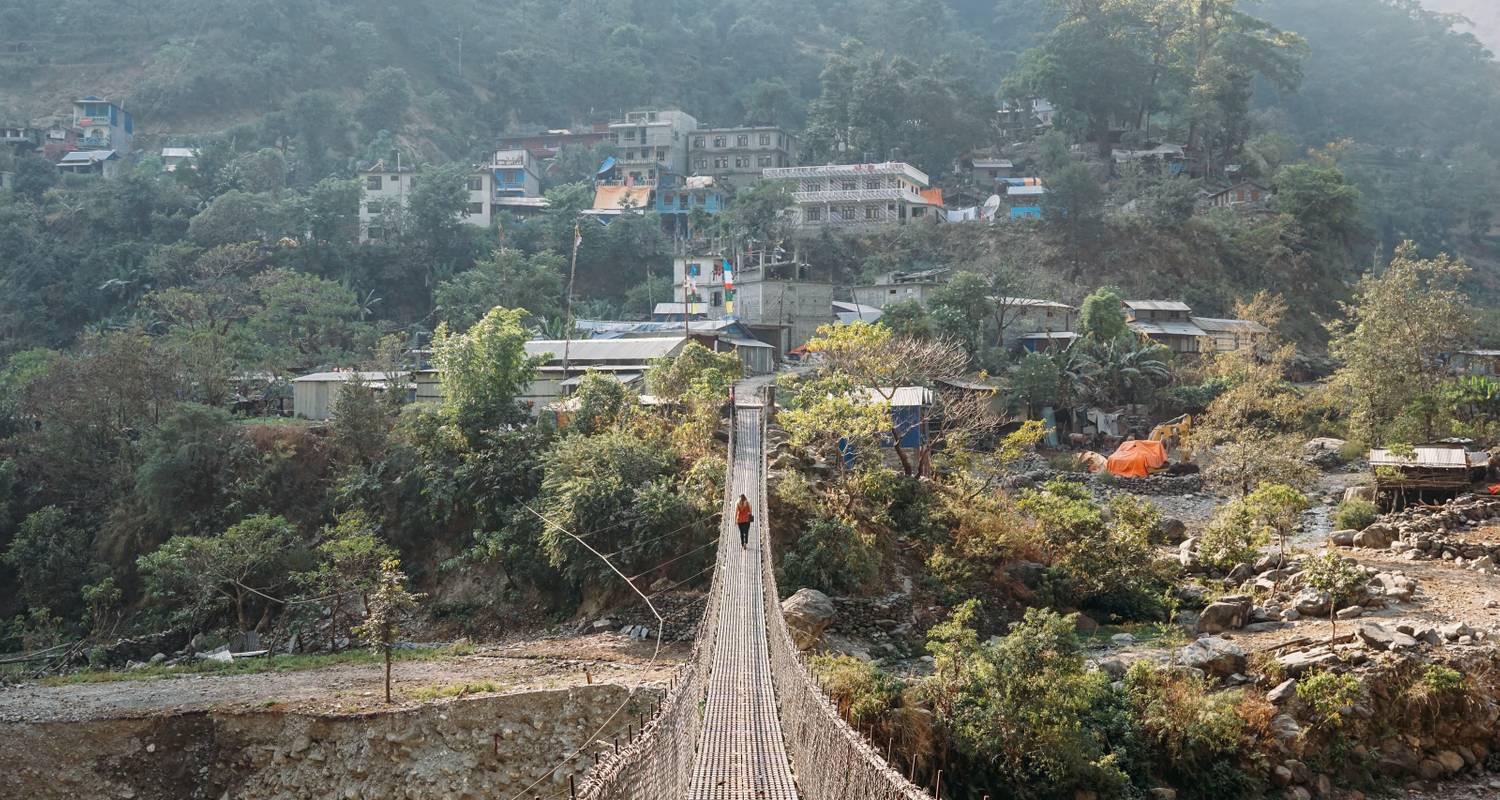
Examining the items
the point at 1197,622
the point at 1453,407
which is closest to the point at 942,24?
the point at 1453,407

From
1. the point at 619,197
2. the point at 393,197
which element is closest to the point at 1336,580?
the point at 393,197

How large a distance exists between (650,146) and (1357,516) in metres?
28.4

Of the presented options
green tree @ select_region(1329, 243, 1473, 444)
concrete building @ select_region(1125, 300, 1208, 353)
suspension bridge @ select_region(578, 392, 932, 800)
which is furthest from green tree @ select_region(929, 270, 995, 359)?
suspension bridge @ select_region(578, 392, 932, 800)

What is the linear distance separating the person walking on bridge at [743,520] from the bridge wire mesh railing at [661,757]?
142 inches

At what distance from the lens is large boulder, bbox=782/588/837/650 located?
12.7 meters

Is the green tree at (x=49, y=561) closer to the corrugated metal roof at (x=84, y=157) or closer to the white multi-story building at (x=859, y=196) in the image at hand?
the white multi-story building at (x=859, y=196)

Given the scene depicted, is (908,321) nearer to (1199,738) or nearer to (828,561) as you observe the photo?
(828,561)

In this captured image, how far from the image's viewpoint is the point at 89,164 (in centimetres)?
3722

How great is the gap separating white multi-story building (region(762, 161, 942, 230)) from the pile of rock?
19240mm

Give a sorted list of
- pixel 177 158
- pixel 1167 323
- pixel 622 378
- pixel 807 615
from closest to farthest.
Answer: pixel 807 615 → pixel 622 378 → pixel 1167 323 → pixel 177 158

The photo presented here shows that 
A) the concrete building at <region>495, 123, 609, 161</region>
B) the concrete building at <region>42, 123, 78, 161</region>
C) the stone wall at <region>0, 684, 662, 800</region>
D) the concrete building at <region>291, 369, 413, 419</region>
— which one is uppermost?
the concrete building at <region>495, 123, 609, 161</region>

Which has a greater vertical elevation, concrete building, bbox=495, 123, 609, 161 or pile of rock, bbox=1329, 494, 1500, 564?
concrete building, bbox=495, 123, 609, 161

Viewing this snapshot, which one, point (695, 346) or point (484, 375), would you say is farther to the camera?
point (695, 346)

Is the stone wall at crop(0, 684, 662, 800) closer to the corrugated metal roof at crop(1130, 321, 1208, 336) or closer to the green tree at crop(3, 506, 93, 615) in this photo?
the green tree at crop(3, 506, 93, 615)
